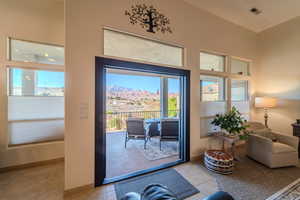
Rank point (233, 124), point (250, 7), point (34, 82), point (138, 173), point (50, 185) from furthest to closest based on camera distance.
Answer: point (250, 7)
point (233, 124)
point (34, 82)
point (138, 173)
point (50, 185)

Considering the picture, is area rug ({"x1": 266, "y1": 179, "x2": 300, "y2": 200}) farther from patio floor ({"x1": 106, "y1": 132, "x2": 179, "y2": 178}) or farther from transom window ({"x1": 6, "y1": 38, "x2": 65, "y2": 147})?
transom window ({"x1": 6, "y1": 38, "x2": 65, "y2": 147})

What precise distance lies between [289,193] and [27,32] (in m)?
5.28

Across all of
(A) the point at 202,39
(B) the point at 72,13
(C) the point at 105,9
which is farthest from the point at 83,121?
(A) the point at 202,39

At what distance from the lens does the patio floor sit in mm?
2611

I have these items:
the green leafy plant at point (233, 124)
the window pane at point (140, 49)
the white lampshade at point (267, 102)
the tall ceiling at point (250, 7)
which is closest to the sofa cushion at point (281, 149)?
the green leafy plant at point (233, 124)

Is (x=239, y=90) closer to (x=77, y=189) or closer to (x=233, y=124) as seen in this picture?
(x=233, y=124)

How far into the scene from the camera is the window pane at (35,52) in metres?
2.55

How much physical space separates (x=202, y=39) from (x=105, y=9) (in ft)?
7.19

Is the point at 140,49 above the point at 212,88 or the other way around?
above

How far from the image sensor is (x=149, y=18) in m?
2.47

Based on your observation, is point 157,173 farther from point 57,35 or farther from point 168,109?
point 168,109

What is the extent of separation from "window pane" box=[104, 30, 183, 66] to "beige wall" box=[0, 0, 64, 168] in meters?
1.51

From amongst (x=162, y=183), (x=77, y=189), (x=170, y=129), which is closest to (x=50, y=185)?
(x=77, y=189)

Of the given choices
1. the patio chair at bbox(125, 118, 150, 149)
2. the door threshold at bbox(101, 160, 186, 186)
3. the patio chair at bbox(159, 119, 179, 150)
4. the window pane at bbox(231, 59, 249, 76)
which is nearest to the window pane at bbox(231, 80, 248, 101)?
the window pane at bbox(231, 59, 249, 76)
